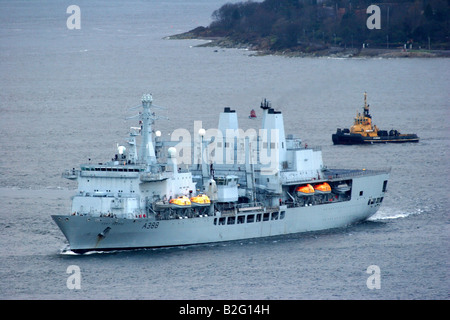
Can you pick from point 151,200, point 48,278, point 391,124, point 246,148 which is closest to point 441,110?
point 391,124

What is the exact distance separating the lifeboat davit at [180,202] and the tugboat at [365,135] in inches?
1446

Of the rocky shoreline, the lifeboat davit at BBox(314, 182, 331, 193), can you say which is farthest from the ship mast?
the rocky shoreline

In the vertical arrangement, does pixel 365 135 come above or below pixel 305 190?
above

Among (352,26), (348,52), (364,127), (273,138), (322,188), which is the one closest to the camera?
(273,138)

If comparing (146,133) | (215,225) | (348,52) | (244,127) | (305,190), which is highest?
(348,52)

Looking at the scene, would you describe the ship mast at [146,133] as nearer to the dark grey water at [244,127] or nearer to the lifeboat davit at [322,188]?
the dark grey water at [244,127]

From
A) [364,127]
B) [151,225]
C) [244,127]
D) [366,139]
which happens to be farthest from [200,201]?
[364,127]

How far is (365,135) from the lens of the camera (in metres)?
99.4

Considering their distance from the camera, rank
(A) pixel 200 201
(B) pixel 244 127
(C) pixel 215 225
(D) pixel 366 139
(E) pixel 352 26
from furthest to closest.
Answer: (E) pixel 352 26 → (D) pixel 366 139 → (B) pixel 244 127 → (C) pixel 215 225 → (A) pixel 200 201

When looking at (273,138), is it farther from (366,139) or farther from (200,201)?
(366,139)

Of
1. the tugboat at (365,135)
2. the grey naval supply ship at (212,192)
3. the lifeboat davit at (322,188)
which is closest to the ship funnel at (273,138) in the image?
the grey naval supply ship at (212,192)

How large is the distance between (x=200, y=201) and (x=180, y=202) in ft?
5.09

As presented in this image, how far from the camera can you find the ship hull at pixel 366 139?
96.1 metres

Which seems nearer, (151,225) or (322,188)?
(151,225)
